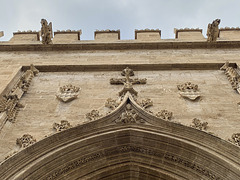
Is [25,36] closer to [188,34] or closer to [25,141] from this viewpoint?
[188,34]

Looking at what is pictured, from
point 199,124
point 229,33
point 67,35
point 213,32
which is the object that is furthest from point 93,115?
point 229,33

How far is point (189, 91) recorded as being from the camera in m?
A: 8.85

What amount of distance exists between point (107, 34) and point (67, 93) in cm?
539

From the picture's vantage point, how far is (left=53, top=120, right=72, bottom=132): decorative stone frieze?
7.25 meters

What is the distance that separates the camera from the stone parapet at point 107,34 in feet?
43.3

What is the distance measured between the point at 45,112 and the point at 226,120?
15.6 ft

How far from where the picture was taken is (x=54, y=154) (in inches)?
266

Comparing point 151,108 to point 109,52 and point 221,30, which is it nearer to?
point 109,52

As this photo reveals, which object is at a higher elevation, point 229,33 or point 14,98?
point 229,33

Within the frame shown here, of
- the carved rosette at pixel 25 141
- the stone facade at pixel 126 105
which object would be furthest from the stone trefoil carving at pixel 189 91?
the carved rosette at pixel 25 141

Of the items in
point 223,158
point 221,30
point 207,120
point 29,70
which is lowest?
point 223,158

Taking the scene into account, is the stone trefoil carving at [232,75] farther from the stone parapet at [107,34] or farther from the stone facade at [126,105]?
the stone parapet at [107,34]

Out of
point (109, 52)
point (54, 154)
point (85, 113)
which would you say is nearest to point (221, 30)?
point (109, 52)

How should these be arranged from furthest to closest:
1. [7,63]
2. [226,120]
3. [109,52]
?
1. [109,52]
2. [7,63]
3. [226,120]
